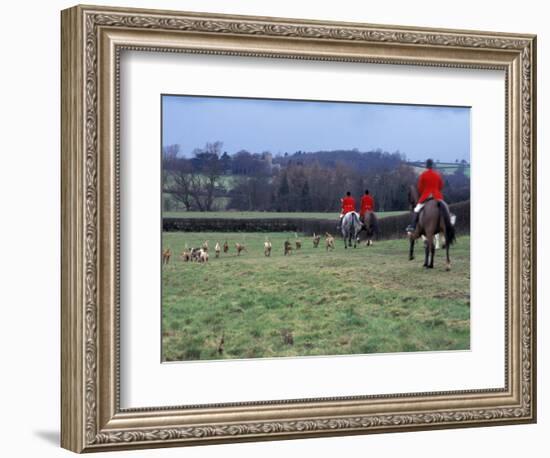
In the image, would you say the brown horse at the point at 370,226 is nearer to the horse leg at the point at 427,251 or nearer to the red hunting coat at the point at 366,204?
the red hunting coat at the point at 366,204

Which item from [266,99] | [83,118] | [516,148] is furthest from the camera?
[516,148]

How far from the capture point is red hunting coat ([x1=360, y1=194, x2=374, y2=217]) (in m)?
7.75

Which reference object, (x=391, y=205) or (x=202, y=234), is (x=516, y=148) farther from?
(x=202, y=234)

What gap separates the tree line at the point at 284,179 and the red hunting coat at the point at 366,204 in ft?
0.12

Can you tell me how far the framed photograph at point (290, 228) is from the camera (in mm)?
7125

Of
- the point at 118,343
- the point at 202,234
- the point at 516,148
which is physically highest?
the point at 516,148

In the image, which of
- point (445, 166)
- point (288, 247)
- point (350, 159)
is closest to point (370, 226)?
point (350, 159)

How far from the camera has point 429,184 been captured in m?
7.95

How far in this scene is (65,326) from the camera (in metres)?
7.16

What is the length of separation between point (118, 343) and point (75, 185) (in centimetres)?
91

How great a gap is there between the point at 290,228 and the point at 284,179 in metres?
0.29

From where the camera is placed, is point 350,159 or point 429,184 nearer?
point 350,159

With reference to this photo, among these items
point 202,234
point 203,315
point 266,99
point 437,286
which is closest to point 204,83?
point 266,99

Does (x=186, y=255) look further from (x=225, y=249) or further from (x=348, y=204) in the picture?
(x=348, y=204)
